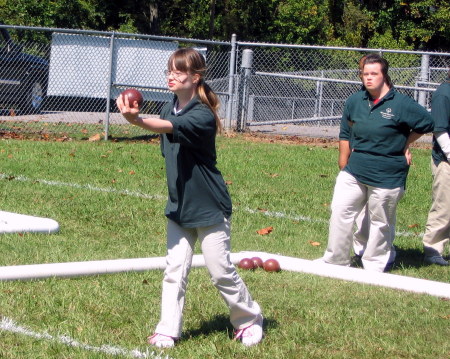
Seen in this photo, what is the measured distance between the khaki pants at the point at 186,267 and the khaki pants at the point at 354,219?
2.29 meters

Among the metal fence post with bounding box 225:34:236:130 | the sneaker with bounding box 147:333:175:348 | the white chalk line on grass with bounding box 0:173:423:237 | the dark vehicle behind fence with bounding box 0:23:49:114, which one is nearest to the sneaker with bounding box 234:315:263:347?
the sneaker with bounding box 147:333:175:348

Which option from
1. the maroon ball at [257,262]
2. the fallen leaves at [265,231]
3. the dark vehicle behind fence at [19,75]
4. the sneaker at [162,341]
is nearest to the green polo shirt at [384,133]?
the maroon ball at [257,262]

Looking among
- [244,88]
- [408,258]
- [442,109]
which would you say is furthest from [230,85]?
[442,109]

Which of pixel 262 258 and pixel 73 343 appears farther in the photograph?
pixel 262 258

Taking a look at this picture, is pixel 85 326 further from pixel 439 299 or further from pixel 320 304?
pixel 439 299

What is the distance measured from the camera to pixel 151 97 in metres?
15.9

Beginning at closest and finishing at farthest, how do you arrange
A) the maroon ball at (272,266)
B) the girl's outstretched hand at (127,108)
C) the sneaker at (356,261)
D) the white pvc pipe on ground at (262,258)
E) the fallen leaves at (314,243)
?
the girl's outstretched hand at (127,108), the white pvc pipe on ground at (262,258), the maroon ball at (272,266), the sneaker at (356,261), the fallen leaves at (314,243)

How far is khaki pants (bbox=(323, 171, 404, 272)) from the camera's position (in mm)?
6777

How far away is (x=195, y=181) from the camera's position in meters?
4.56

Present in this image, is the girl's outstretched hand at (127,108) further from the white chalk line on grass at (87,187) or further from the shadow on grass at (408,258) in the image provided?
the white chalk line on grass at (87,187)

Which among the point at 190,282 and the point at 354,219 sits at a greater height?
the point at 354,219

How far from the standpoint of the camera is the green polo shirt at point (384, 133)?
6.62 meters

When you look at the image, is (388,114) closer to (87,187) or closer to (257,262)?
(257,262)

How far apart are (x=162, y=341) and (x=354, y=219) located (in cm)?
273
